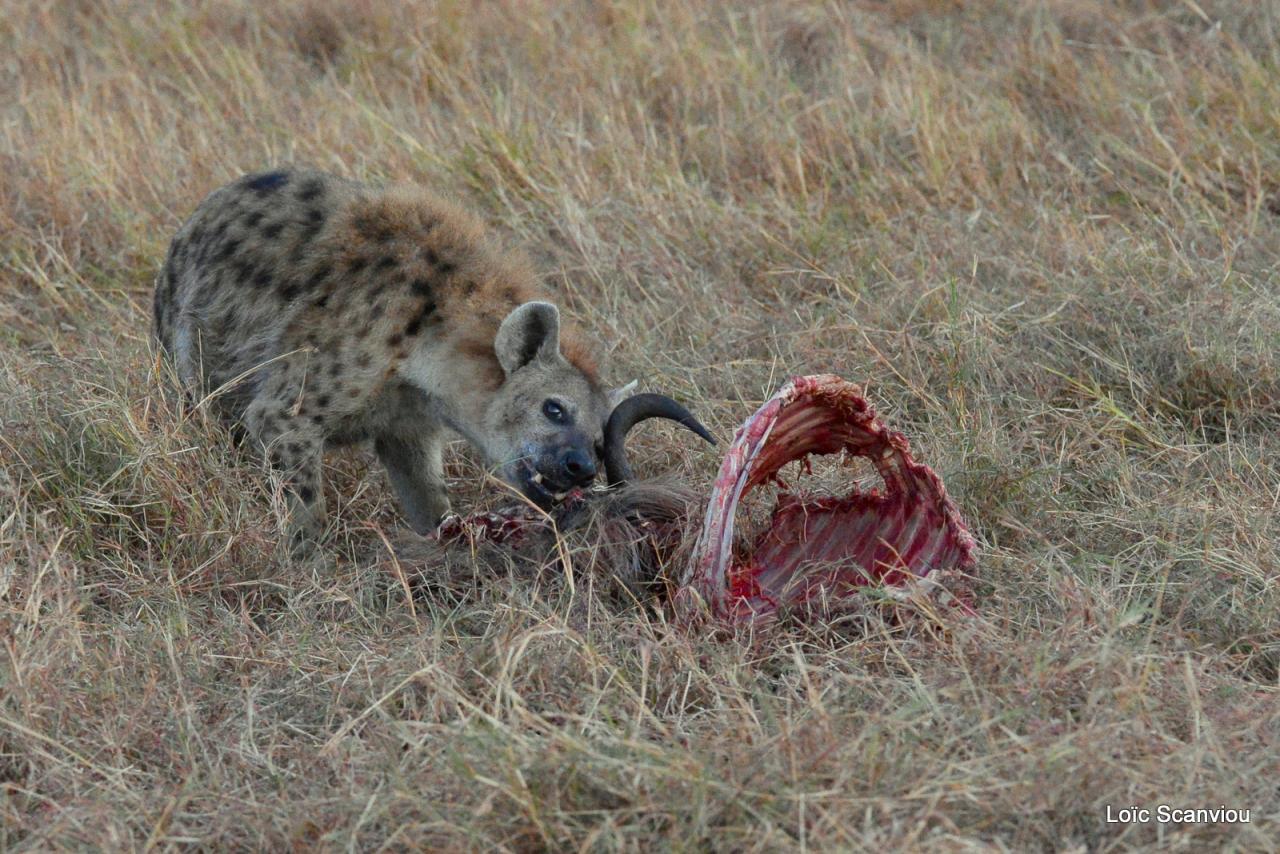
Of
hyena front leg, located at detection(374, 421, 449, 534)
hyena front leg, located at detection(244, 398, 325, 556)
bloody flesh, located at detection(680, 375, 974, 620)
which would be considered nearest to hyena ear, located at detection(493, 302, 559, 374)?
hyena front leg, located at detection(374, 421, 449, 534)

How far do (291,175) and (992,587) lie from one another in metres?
2.26

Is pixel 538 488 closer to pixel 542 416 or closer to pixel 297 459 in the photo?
pixel 542 416

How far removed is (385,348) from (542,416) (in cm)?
44

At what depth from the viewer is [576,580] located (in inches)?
155

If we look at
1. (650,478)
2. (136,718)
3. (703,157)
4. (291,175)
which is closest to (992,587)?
(650,478)

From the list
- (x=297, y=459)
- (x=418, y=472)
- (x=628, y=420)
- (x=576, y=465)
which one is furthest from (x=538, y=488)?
(x=297, y=459)

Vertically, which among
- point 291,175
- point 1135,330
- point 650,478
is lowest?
point 1135,330

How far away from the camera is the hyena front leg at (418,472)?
4582mm

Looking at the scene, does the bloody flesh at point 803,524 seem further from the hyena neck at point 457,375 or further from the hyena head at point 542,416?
the hyena neck at point 457,375

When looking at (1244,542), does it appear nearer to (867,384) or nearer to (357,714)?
(867,384)

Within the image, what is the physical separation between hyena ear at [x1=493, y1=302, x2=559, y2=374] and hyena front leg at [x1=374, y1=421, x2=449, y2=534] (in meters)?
0.36

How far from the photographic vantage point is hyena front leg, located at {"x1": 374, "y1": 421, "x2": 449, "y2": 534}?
15.0 ft

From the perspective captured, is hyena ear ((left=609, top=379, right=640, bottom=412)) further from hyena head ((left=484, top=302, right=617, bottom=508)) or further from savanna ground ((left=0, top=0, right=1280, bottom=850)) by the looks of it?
savanna ground ((left=0, top=0, right=1280, bottom=850))

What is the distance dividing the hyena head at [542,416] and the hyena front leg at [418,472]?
25 centimetres
